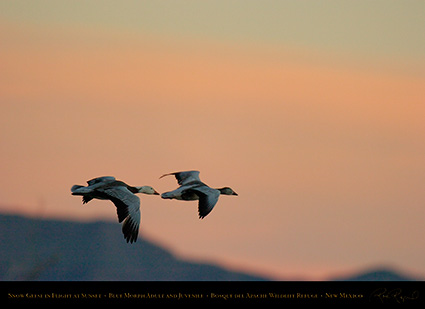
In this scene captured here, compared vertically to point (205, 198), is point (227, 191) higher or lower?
lower

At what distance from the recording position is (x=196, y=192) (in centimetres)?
3338

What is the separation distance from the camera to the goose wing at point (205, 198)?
31.3 m

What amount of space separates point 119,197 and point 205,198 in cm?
268

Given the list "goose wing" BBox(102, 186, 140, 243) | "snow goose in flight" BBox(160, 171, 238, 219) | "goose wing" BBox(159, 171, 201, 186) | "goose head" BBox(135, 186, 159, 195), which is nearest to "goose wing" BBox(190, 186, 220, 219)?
"snow goose in flight" BBox(160, 171, 238, 219)

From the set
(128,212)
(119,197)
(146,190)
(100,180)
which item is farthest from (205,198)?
(100,180)

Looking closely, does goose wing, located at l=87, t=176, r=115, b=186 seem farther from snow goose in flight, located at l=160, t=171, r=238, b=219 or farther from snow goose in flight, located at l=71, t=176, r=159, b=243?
snow goose in flight, located at l=160, t=171, r=238, b=219
